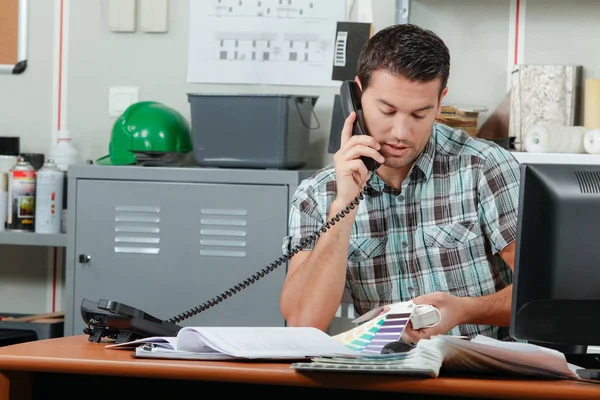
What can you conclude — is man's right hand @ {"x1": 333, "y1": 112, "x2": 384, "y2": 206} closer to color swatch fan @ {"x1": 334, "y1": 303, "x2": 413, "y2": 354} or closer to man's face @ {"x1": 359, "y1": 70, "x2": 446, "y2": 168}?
man's face @ {"x1": 359, "y1": 70, "x2": 446, "y2": 168}

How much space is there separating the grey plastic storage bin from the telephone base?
1.39 m

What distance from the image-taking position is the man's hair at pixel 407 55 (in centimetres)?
188

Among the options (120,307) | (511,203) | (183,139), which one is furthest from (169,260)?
(120,307)

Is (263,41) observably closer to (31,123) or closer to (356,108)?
(31,123)

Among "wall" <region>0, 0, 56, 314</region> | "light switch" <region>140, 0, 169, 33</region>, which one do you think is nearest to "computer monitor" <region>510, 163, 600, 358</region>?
"light switch" <region>140, 0, 169, 33</region>

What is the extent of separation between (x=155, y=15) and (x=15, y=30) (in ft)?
1.72

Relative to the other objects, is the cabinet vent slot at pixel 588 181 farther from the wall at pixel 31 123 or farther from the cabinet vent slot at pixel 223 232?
the wall at pixel 31 123

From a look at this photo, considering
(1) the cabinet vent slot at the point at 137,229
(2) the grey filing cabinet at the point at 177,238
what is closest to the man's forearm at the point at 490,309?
(2) the grey filing cabinet at the point at 177,238

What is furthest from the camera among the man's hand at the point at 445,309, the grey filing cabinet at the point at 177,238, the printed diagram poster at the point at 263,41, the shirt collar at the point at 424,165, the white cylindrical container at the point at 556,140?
the printed diagram poster at the point at 263,41

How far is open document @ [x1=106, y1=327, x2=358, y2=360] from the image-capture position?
3.71 feet

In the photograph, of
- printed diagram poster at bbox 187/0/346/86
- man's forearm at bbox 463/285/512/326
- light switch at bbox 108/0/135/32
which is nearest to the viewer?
man's forearm at bbox 463/285/512/326

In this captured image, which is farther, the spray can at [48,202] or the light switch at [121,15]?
the light switch at [121,15]

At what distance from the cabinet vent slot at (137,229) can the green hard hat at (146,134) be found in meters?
0.20

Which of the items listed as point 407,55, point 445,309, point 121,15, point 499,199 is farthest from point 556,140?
point 121,15
